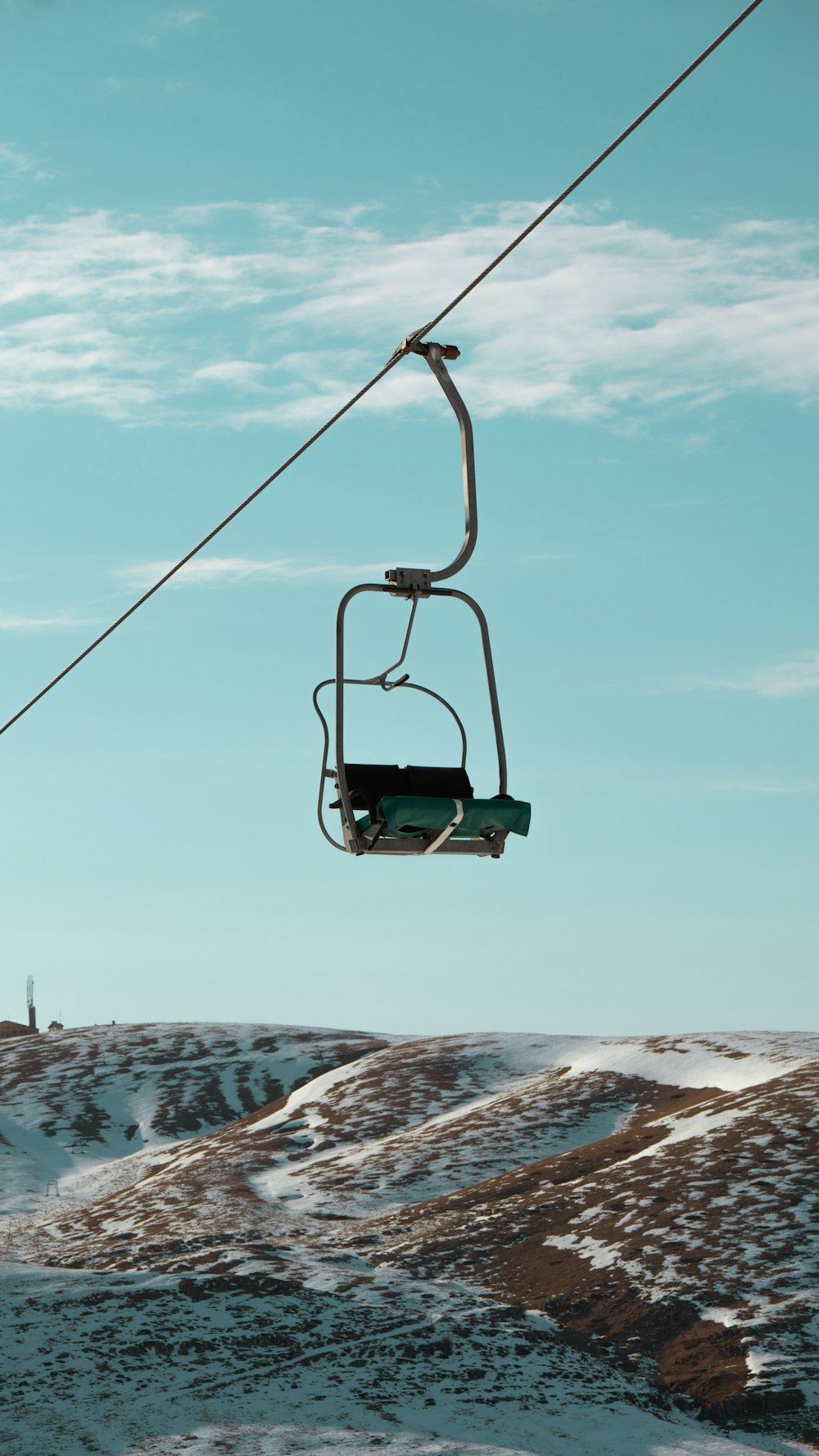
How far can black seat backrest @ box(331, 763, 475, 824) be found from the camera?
14617mm

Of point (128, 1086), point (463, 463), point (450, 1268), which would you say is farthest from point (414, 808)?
point (128, 1086)

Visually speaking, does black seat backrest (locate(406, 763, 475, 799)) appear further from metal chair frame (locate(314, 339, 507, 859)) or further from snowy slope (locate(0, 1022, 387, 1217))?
snowy slope (locate(0, 1022, 387, 1217))

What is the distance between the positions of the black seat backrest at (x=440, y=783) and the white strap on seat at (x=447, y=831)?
1.02 m

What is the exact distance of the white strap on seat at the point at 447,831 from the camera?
14.0 meters

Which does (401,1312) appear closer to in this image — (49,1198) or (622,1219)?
(622,1219)

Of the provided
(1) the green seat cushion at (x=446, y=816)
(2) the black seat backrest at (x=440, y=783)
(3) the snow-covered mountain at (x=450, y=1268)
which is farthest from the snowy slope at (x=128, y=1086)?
(1) the green seat cushion at (x=446, y=816)

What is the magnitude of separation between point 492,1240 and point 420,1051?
3893cm

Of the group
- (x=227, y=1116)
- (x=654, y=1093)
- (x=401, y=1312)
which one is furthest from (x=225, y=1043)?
(x=401, y=1312)

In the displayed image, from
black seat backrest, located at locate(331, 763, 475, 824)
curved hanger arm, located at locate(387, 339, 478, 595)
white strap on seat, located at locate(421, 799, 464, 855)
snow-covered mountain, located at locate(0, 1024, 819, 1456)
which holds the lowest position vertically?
snow-covered mountain, located at locate(0, 1024, 819, 1456)

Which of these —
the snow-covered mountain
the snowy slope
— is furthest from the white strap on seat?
the snowy slope

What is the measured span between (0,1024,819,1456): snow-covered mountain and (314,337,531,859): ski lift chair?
71.2 feet

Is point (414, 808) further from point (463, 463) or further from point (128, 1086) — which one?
point (128, 1086)

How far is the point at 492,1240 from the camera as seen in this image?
47.3m

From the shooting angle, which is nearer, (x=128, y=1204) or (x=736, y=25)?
(x=736, y=25)
